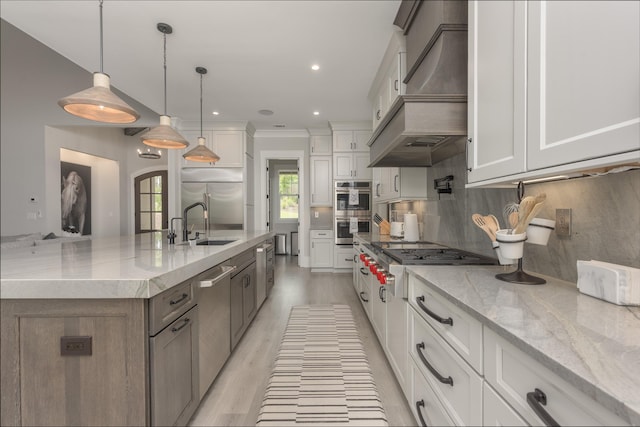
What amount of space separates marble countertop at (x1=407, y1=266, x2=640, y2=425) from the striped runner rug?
3.34 ft

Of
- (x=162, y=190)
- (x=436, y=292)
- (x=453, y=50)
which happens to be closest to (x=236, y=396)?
(x=436, y=292)

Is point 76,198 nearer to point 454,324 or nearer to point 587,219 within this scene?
point 454,324

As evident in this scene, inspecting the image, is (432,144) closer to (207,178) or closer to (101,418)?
(101,418)

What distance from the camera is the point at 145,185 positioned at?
24.4 ft

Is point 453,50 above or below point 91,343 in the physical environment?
above

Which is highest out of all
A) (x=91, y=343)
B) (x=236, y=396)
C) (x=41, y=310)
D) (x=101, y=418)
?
(x=41, y=310)

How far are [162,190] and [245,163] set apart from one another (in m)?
3.50

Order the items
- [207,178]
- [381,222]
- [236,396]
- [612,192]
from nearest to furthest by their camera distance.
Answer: [612,192]
[236,396]
[381,222]
[207,178]

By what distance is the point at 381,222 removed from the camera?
3.87m

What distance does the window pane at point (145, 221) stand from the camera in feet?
24.6

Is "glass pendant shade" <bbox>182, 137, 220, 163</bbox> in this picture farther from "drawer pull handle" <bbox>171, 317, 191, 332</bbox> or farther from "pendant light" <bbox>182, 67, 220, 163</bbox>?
"drawer pull handle" <bbox>171, 317, 191, 332</bbox>

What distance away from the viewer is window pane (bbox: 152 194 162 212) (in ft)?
24.7

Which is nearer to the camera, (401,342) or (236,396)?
(401,342)

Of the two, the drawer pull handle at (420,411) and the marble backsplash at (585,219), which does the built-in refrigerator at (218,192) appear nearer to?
the marble backsplash at (585,219)
